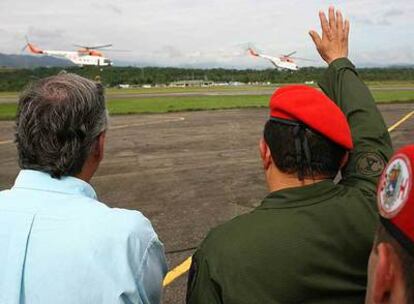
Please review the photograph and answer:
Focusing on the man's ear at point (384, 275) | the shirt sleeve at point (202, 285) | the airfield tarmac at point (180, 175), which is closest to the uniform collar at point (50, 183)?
the shirt sleeve at point (202, 285)

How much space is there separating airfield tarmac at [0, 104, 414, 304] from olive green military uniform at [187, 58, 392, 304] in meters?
2.89

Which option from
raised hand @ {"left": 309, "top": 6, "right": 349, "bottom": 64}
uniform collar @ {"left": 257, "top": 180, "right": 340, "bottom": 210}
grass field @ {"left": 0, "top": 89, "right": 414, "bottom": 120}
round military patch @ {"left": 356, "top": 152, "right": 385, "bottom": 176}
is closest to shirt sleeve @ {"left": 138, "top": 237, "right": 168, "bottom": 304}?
uniform collar @ {"left": 257, "top": 180, "right": 340, "bottom": 210}

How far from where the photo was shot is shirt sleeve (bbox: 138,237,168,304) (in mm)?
1883

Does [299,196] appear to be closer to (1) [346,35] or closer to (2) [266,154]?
(2) [266,154]

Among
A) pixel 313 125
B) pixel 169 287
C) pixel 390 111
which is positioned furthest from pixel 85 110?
pixel 390 111

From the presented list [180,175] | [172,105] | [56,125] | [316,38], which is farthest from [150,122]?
[56,125]

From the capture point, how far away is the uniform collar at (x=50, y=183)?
196cm

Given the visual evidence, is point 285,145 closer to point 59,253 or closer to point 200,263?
point 200,263

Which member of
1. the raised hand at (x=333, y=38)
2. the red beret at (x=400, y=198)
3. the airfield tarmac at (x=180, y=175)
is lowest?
the airfield tarmac at (x=180, y=175)

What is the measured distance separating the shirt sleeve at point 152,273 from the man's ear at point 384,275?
1.00m

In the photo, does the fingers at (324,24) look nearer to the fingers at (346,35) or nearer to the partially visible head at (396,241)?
the fingers at (346,35)

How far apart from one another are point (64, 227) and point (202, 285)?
0.54m

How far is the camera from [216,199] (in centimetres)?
800

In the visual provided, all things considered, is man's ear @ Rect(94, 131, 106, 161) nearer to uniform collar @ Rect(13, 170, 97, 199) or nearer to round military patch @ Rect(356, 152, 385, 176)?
uniform collar @ Rect(13, 170, 97, 199)
